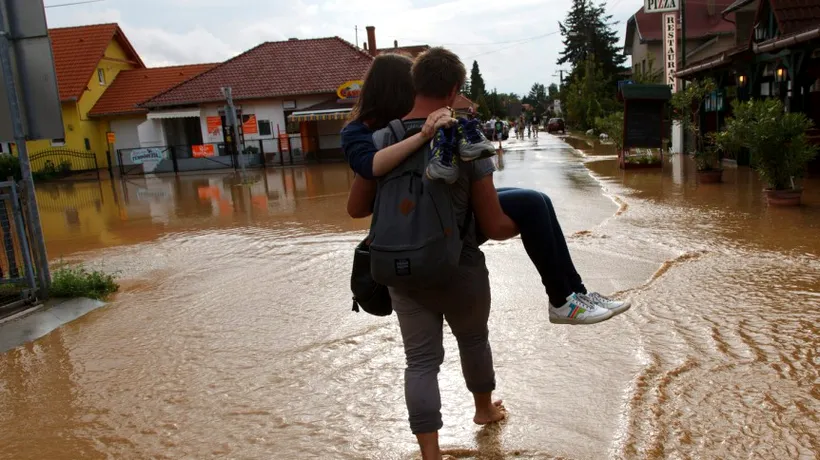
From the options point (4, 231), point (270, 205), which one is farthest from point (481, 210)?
point (270, 205)

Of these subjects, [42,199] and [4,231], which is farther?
[42,199]

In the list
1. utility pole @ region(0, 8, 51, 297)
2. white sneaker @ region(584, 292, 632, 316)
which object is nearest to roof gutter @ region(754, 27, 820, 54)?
white sneaker @ region(584, 292, 632, 316)

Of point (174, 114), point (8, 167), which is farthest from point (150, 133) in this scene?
point (8, 167)

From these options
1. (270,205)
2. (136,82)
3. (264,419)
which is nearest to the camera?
(264,419)

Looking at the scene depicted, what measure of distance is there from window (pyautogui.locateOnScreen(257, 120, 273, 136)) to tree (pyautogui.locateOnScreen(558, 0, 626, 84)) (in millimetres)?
39479

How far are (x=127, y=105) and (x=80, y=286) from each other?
107ft

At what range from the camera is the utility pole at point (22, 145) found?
19.2 ft

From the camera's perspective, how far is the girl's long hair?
2.69m

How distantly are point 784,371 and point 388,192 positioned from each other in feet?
8.23

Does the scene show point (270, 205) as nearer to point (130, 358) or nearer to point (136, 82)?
point (130, 358)

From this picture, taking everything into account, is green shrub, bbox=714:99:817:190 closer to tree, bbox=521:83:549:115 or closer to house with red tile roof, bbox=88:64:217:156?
house with red tile roof, bbox=88:64:217:156

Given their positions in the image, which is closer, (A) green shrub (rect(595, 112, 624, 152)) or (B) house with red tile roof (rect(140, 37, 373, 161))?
(A) green shrub (rect(595, 112, 624, 152))

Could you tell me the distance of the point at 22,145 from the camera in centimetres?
591

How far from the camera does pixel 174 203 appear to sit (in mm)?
16000
